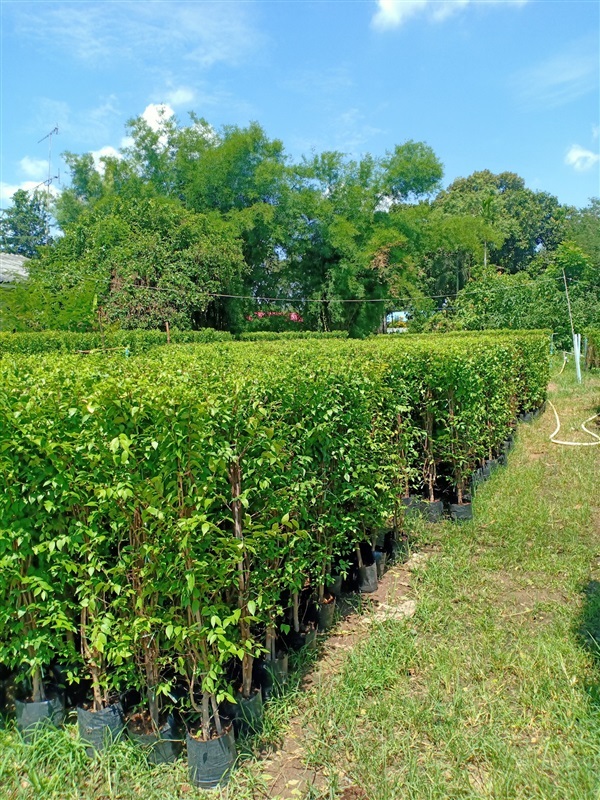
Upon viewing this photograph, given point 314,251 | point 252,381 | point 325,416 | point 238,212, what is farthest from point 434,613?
point 314,251

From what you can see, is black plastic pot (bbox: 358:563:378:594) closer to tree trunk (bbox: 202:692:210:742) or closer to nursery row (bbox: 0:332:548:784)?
nursery row (bbox: 0:332:548:784)

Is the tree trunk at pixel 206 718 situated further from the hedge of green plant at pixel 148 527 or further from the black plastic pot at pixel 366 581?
the black plastic pot at pixel 366 581

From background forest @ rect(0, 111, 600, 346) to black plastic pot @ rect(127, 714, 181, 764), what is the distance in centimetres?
1768

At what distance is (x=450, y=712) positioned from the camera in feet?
8.02

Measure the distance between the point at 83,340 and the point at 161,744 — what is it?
41.5 ft

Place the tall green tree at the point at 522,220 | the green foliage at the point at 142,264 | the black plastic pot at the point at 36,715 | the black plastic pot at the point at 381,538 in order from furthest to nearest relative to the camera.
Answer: the tall green tree at the point at 522,220, the green foliage at the point at 142,264, the black plastic pot at the point at 381,538, the black plastic pot at the point at 36,715

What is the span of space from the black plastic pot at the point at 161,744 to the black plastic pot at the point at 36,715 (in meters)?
0.38

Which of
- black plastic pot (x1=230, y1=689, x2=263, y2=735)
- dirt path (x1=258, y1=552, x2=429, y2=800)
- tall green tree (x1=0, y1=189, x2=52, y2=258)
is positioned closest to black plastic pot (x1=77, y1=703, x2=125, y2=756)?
black plastic pot (x1=230, y1=689, x2=263, y2=735)

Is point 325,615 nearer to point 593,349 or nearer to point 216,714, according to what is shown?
point 216,714

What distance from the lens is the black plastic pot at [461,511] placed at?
16.1ft

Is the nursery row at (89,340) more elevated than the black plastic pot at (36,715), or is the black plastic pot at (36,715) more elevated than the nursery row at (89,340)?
the nursery row at (89,340)

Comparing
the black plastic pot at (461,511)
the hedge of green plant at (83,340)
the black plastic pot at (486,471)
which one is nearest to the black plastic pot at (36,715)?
the black plastic pot at (461,511)

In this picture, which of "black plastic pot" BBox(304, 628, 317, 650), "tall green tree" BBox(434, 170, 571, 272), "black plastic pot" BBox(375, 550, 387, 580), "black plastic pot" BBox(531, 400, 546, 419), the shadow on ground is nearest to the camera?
the shadow on ground

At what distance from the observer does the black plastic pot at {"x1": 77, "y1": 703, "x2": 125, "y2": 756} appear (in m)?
2.30
